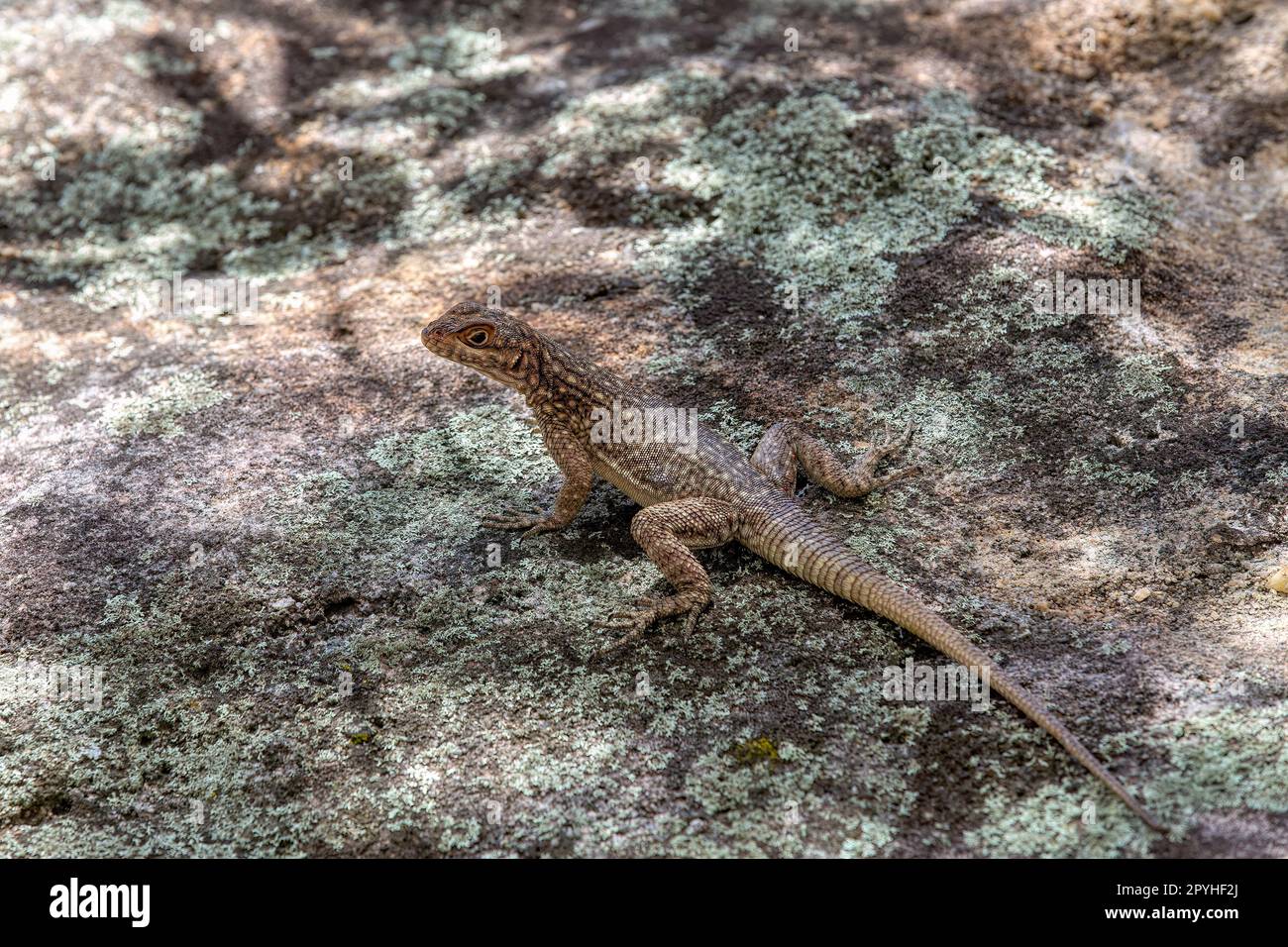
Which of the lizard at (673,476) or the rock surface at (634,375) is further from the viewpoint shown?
the lizard at (673,476)

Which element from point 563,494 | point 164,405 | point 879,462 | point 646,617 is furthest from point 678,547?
point 164,405

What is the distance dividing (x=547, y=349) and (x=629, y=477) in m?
0.70

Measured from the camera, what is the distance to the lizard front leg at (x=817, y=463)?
448cm

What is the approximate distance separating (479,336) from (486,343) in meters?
0.04

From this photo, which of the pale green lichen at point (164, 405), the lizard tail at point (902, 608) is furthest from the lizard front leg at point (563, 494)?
the pale green lichen at point (164, 405)

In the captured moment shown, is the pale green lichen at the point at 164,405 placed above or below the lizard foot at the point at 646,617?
above

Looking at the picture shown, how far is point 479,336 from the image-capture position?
4.66m

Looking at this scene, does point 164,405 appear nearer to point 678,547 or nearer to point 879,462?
point 678,547

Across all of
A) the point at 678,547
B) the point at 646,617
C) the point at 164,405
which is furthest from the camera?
the point at 164,405

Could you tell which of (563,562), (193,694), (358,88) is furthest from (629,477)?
(358,88)

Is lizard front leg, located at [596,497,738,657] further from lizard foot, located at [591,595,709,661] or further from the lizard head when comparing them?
the lizard head

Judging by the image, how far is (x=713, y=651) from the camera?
150 inches

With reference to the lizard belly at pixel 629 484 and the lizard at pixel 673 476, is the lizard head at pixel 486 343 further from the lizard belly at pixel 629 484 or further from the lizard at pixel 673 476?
the lizard belly at pixel 629 484

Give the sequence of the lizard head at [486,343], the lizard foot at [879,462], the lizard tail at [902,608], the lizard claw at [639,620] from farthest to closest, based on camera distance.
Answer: the lizard head at [486,343] → the lizard foot at [879,462] → the lizard claw at [639,620] → the lizard tail at [902,608]
